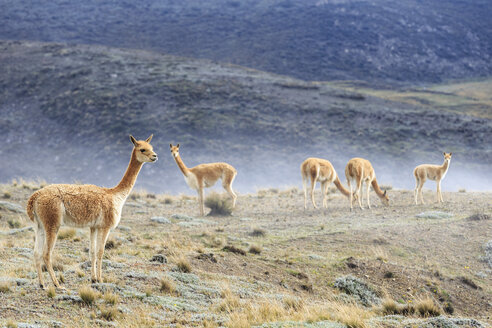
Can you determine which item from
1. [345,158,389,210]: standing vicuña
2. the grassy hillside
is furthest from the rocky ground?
the grassy hillside

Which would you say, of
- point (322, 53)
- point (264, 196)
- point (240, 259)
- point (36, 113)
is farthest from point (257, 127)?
point (322, 53)

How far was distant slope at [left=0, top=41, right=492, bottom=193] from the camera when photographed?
108 ft

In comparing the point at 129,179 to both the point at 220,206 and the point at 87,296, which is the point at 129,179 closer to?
the point at 87,296

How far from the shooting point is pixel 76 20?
2936 inches

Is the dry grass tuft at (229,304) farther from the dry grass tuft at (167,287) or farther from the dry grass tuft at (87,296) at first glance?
the dry grass tuft at (87,296)

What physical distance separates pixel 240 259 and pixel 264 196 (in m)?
11.9

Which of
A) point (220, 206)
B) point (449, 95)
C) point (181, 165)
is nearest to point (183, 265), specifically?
point (181, 165)

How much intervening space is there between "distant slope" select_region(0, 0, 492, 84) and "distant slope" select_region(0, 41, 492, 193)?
2410 cm

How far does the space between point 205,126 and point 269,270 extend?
28.0 meters

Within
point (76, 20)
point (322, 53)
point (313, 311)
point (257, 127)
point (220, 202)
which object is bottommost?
point (313, 311)

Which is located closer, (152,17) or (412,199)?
(412,199)

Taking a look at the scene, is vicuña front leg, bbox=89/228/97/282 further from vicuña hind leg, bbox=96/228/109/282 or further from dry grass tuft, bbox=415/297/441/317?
dry grass tuft, bbox=415/297/441/317

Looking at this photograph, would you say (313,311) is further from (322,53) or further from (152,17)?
(152,17)

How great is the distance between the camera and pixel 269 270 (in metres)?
9.78
